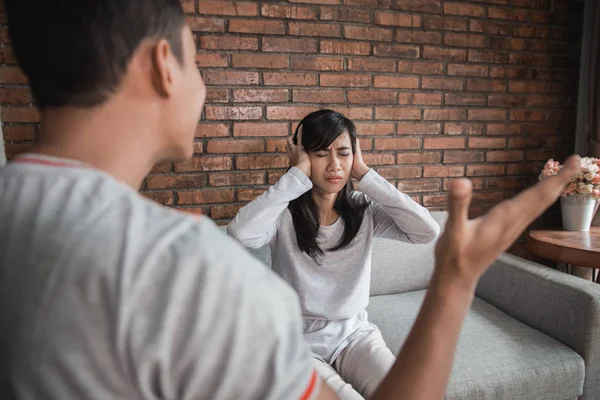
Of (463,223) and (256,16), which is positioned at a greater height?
(256,16)

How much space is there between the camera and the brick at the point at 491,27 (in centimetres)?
246

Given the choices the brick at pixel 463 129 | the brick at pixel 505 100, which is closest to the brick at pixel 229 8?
the brick at pixel 463 129

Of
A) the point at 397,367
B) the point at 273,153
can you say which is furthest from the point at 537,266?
the point at 397,367

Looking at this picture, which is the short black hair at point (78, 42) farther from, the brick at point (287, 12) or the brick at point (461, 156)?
the brick at point (461, 156)

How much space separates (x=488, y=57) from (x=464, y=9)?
33cm

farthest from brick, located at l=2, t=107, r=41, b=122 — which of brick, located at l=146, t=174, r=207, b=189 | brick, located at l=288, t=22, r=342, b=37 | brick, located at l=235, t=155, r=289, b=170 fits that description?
brick, located at l=288, t=22, r=342, b=37

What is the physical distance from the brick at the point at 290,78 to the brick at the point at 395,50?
Answer: 41 cm

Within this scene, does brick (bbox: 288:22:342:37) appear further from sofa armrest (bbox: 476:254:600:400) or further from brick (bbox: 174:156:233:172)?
sofa armrest (bbox: 476:254:600:400)

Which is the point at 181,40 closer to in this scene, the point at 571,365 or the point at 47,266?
the point at 47,266

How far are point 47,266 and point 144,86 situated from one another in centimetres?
23

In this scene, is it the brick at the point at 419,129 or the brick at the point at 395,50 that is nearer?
the brick at the point at 395,50

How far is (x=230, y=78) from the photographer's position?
207 centimetres

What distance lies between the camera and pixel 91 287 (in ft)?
1.14

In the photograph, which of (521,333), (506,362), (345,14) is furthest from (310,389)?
(345,14)
